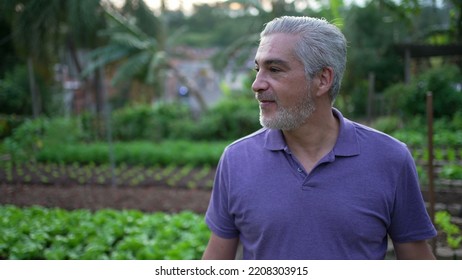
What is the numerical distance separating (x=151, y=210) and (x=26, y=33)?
2.30 m

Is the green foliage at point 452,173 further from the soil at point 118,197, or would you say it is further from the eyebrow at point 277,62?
the eyebrow at point 277,62

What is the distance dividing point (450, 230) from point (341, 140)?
2575 millimetres

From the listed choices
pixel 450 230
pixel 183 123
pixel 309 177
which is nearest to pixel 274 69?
pixel 309 177

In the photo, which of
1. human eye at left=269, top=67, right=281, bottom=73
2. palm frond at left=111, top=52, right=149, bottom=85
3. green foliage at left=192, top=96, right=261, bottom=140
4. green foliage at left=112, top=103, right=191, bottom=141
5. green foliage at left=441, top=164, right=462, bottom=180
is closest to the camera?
human eye at left=269, top=67, right=281, bottom=73

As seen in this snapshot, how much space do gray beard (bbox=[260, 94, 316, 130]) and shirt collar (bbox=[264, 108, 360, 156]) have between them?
5 cm

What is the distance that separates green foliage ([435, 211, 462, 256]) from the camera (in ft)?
11.4

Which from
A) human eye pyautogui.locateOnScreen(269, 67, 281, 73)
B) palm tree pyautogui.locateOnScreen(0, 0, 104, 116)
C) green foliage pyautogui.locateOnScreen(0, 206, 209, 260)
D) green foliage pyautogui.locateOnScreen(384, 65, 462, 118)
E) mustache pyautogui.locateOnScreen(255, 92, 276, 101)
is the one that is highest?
palm tree pyautogui.locateOnScreen(0, 0, 104, 116)

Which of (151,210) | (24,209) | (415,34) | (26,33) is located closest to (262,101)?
(24,209)

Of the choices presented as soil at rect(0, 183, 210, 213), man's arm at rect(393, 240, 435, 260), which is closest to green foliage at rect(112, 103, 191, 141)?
soil at rect(0, 183, 210, 213)

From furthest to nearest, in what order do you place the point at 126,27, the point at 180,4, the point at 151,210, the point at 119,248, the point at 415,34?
the point at 415,34
the point at 180,4
the point at 126,27
the point at 151,210
the point at 119,248

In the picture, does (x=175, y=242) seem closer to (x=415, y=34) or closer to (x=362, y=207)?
(x=362, y=207)

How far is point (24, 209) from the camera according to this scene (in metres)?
3.82

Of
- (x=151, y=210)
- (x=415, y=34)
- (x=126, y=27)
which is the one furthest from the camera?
(x=415, y=34)

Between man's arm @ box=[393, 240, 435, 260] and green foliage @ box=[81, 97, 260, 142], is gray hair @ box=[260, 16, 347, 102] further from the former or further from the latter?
green foliage @ box=[81, 97, 260, 142]
